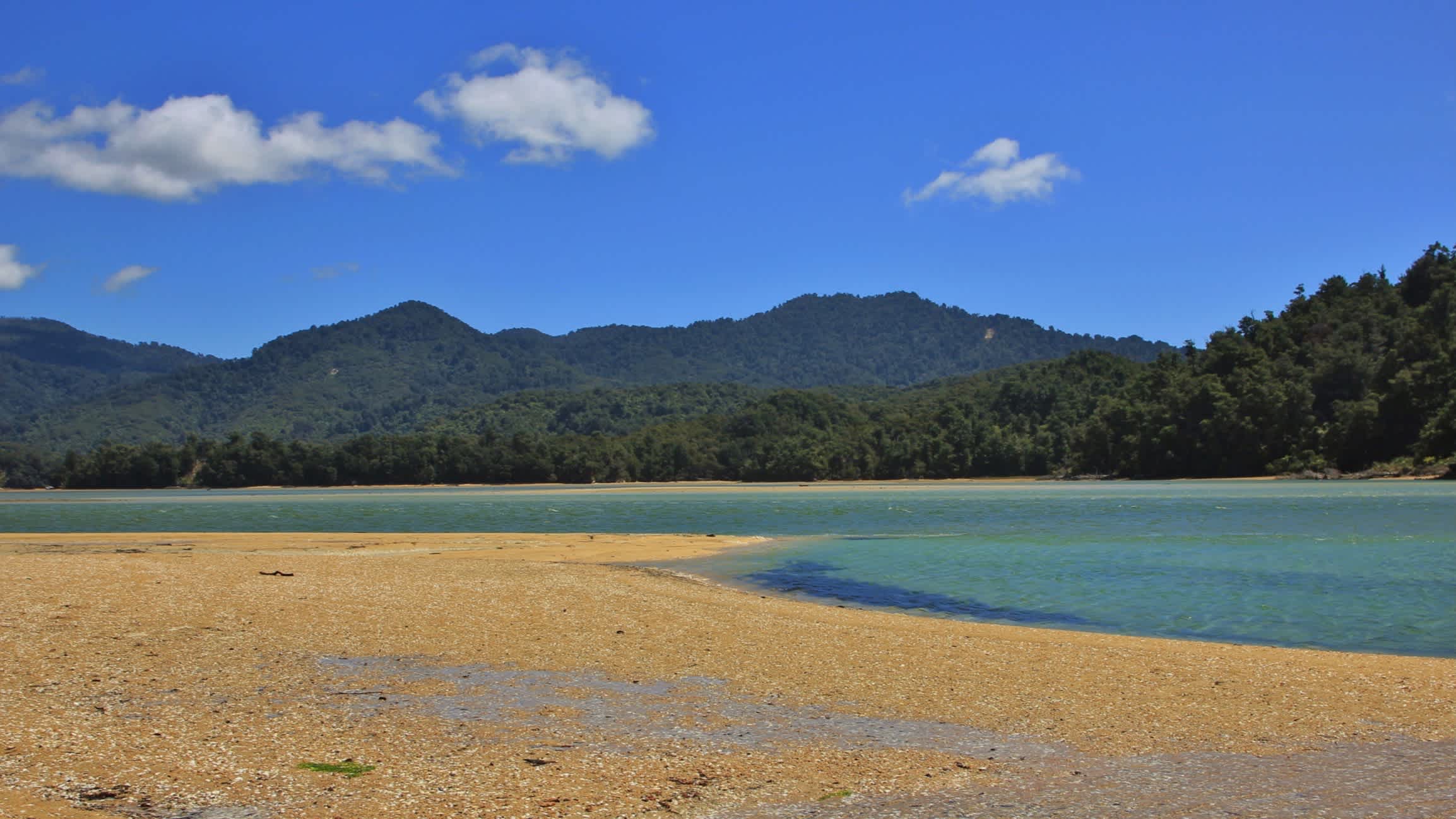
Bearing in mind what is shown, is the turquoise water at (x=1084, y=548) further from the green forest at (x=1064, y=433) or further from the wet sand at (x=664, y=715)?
the green forest at (x=1064, y=433)

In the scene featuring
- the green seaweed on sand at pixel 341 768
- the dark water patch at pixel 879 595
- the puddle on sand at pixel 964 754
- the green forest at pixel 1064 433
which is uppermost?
the green forest at pixel 1064 433

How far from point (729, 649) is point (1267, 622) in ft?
29.5

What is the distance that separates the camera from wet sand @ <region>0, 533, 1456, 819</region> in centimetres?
695

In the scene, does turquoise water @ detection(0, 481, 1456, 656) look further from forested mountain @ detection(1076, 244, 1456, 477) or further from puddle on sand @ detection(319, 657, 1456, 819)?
forested mountain @ detection(1076, 244, 1456, 477)

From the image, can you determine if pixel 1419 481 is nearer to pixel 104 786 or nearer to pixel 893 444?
pixel 893 444

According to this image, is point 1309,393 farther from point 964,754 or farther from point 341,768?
point 341,768

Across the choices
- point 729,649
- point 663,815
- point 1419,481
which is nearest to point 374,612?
point 729,649

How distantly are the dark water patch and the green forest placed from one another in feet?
237

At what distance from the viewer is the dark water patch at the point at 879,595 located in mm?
17594

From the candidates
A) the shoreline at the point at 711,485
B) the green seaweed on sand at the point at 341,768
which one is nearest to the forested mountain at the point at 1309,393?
the shoreline at the point at 711,485

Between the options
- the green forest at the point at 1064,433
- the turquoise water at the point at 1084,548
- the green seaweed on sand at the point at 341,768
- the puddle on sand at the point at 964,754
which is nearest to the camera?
the puddle on sand at the point at 964,754

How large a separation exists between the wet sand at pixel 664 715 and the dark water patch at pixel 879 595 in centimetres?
202

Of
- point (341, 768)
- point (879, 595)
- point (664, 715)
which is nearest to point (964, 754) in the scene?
point (664, 715)

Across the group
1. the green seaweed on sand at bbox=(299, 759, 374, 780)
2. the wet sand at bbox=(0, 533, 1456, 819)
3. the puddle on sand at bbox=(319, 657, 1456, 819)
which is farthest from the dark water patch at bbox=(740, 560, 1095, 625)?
the green seaweed on sand at bbox=(299, 759, 374, 780)
